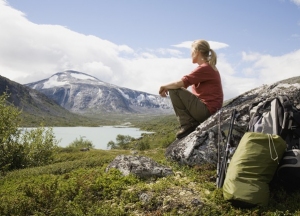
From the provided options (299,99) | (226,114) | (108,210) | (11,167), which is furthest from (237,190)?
(11,167)

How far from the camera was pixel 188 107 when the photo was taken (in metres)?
10.5

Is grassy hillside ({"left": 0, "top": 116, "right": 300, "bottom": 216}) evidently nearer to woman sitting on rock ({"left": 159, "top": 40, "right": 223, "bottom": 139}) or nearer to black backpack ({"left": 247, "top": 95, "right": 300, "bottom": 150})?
black backpack ({"left": 247, "top": 95, "right": 300, "bottom": 150})

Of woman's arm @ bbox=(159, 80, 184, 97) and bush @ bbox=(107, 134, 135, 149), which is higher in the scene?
woman's arm @ bbox=(159, 80, 184, 97)

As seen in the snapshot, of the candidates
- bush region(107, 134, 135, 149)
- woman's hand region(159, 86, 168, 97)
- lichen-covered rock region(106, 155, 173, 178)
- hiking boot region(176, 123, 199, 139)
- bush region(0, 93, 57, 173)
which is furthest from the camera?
bush region(107, 134, 135, 149)

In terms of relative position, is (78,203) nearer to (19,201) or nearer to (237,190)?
(19,201)

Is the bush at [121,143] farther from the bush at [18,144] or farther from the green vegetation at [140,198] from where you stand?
the green vegetation at [140,198]

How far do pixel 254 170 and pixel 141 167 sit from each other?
3854mm

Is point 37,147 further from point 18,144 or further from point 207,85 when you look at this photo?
point 207,85

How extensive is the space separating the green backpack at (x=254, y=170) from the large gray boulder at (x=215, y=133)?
227 centimetres

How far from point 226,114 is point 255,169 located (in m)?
3.62

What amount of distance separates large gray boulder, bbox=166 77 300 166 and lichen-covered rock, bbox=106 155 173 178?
114 centimetres

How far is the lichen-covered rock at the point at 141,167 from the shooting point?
942 cm

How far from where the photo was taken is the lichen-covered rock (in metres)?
9.42

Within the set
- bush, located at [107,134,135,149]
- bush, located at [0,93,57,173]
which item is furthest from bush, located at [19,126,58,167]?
bush, located at [107,134,135,149]
